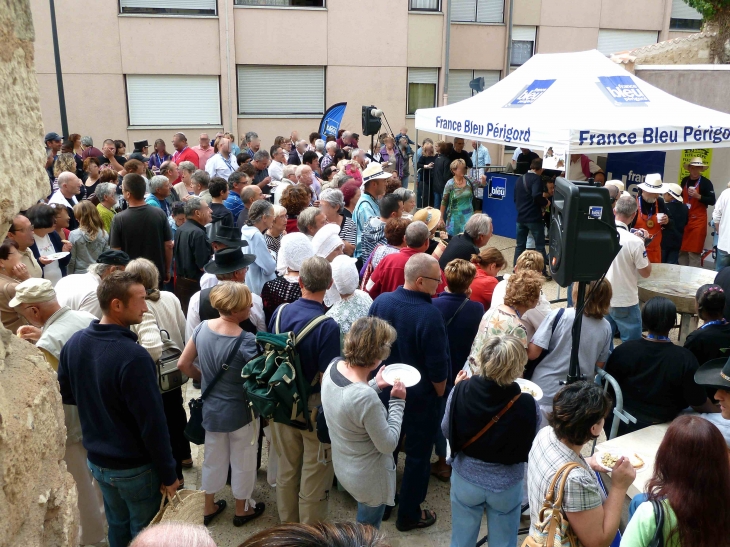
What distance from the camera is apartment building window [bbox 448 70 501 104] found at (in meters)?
21.0

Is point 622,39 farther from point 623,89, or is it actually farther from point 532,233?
point 623,89

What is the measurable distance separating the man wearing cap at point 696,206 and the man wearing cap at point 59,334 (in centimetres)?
799

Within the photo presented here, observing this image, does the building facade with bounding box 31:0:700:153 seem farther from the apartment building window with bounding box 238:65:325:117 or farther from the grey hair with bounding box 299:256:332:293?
the grey hair with bounding box 299:256:332:293

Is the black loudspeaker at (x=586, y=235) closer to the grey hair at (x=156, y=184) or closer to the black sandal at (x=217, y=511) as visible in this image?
the black sandal at (x=217, y=511)

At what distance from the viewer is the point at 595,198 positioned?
3.84 meters

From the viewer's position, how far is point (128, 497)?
10.7 feet

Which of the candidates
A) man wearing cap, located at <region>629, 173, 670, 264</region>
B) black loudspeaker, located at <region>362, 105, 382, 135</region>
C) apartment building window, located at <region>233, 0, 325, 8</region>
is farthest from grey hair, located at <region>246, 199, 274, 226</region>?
apartment building window, located at <region>233, 0, 325, 8</region>

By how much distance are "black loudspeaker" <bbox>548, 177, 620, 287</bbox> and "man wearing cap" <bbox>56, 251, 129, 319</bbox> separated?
3.00m

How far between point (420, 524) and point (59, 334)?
2.53 meters

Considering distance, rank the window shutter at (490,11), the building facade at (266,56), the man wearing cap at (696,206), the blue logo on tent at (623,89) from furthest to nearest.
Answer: the window shutter at (490,11) → the building facade at (266,56) → the man wearing cap at (696,206) → the blue logo on tent at (623,89)

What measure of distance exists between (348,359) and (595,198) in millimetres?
1887

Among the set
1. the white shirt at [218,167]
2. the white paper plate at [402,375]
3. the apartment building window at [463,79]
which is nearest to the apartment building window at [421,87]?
the apartment building window at [463,79]

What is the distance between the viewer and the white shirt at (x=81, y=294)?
4148 millimetres

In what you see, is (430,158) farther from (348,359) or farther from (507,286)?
(348,359)
